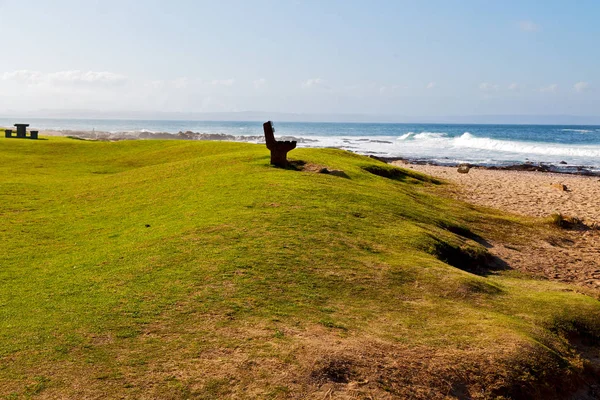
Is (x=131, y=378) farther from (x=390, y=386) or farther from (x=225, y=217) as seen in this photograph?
(x=225, y=217)

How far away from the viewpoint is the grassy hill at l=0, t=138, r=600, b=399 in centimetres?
648

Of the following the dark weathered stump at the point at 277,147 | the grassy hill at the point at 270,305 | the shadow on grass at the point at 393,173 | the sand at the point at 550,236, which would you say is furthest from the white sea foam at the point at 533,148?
the grassy hill at the point at 270,305

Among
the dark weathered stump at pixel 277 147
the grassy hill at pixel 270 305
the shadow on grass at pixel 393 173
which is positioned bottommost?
the grassy hill at pixel 270 305

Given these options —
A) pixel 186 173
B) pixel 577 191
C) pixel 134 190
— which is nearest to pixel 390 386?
pixel 134 190

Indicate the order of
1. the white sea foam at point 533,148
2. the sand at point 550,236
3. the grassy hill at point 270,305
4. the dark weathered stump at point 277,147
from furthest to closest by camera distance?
the white sea foam at point 533,148, the dark weathered stump at point 277,147, the sand at point 550,236, the grassy hill at point 270,305

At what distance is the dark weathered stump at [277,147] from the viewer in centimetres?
1912

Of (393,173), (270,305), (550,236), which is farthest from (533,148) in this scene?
(270,305)

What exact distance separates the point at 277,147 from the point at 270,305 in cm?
1178

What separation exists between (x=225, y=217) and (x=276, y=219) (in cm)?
119

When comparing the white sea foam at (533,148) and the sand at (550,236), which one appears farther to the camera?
the white sea foam at (533,148)

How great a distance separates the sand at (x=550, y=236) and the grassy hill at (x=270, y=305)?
1.10m

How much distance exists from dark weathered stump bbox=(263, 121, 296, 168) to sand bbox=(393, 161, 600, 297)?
790 cm

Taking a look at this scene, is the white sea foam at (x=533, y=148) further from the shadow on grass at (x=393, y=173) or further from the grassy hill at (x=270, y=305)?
the grassy hill at (x=270, y=305)

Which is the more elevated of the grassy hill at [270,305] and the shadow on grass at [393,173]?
the shadow on grass at [393,173]
